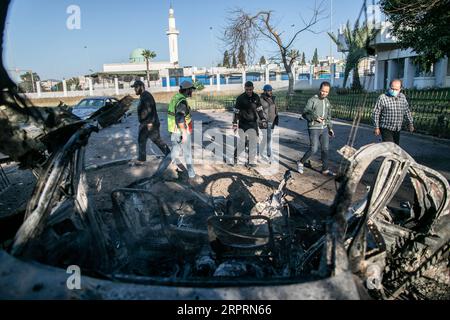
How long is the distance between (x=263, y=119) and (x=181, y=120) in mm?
2142

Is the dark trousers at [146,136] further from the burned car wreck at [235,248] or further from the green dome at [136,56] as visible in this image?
the green dome at [136,56]

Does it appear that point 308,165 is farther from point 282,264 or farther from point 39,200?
→ point 39,200

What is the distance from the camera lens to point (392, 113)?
6336mm

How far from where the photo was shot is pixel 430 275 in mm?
2650

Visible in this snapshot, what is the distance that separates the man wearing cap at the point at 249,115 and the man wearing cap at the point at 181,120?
1.36 meters

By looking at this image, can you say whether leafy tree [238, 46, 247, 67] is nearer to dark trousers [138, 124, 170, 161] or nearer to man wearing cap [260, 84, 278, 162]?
man wearing cap [260, 84, 278, 162]

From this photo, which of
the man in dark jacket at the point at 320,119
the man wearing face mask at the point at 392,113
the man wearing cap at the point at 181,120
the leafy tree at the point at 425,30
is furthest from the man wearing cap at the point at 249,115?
the leafy tree at the point at 425,30

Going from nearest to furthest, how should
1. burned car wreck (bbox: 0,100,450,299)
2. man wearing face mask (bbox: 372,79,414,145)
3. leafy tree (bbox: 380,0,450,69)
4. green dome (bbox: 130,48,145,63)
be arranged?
1. burned car wreck (bbox: 0,100,450,299)
2. man wearing face mask (bbox: 372,79,414,145)
3. leafy tree (bbox: 380,0,450,69)
4. green dome (bbox: 130,48,145,63)

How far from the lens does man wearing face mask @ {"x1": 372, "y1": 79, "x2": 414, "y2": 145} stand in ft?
20.8

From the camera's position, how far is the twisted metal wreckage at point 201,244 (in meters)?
1.69

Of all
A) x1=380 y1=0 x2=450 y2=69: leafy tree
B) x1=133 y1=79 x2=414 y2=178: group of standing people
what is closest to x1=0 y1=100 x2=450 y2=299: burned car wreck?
Result: x1=133 y1=79 x2=414 y2=178: group of standing people

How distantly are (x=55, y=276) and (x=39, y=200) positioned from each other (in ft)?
1.96

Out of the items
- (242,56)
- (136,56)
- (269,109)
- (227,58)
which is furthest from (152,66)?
(269,109)
